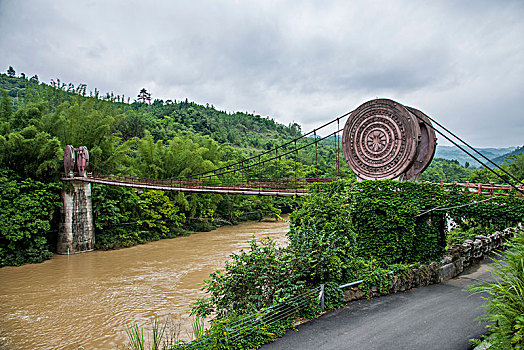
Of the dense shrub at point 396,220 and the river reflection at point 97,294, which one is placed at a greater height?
the dense shrub at point 396,220

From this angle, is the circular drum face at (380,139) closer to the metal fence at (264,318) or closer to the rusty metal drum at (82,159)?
the metal fence at (264,318)

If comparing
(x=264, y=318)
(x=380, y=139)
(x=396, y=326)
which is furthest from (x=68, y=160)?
(x=396, y=326)

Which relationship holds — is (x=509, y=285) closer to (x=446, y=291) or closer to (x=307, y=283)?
(x=307, y=283)

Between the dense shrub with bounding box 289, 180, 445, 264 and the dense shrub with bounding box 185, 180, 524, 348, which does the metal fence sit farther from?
the dense shrub with bounding box 289, 180, 445, 264

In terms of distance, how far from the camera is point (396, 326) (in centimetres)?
410

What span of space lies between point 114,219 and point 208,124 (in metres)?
32.5

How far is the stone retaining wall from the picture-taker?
5.13 m

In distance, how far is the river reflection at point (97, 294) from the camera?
686cm

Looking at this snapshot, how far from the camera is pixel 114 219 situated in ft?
49.5

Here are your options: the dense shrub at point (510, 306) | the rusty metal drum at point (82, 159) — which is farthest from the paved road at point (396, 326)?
the rusty metal drum at point (82, 159)

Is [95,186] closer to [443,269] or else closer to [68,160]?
[68,160]

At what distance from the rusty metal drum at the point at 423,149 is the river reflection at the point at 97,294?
5.64m

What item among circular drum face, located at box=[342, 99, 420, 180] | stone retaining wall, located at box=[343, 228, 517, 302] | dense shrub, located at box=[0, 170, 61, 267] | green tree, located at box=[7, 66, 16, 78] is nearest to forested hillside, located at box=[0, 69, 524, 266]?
dense shrub, located at box=[0, 170, 61, 267]

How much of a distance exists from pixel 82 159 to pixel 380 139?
12910 mm
